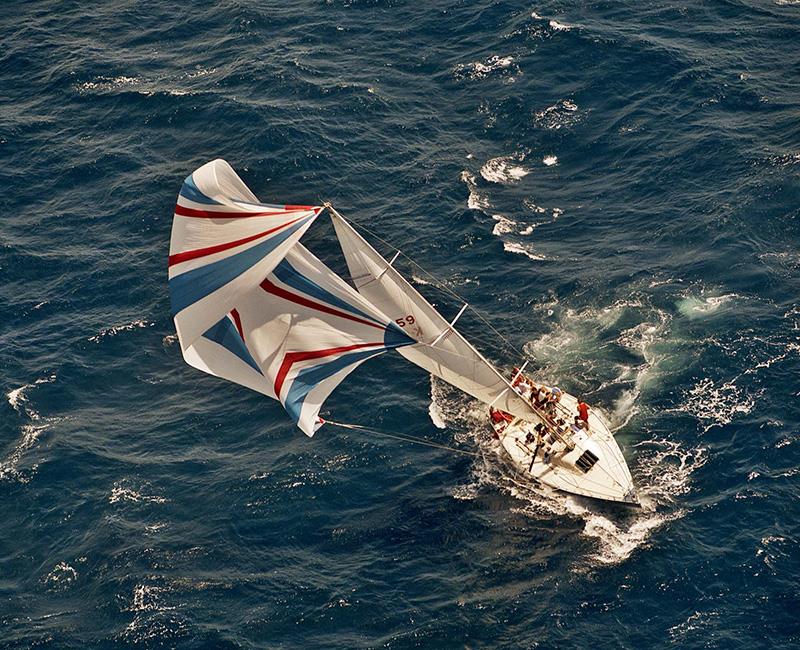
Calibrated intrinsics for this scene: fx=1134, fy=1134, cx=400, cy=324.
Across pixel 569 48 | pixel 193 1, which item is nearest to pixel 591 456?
pixel 569 48

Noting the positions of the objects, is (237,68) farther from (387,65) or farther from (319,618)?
(319,618)

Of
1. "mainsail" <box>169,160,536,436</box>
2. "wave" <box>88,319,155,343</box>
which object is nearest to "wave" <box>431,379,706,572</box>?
"mainsail" <box>169,160,536,436</box>

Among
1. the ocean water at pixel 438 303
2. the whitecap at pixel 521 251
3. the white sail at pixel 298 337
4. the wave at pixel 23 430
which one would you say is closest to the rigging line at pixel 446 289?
the ocean water at pixel 438 303

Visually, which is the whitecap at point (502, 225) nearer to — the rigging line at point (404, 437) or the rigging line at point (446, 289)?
the rigging line at point (446, 289)

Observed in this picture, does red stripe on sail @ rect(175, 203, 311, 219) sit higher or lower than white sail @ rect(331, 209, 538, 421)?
higher

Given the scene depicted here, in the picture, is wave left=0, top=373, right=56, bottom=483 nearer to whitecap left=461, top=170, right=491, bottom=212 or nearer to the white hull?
the white hull

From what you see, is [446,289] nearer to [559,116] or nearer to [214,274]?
[559,116]
